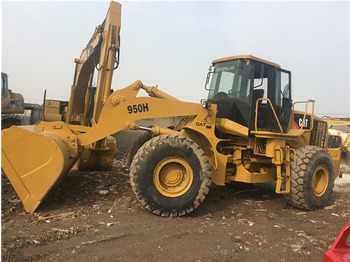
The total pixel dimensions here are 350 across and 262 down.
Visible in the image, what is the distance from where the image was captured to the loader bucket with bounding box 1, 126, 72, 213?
3.43 metres

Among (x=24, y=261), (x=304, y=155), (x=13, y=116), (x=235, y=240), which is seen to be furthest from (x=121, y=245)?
(x=13, y=116)

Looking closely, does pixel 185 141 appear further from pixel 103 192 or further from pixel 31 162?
pixel 31 162

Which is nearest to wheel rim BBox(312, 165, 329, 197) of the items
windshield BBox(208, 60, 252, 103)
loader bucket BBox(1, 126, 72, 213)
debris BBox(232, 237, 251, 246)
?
windshield BBox(208, 60, 252, 103)

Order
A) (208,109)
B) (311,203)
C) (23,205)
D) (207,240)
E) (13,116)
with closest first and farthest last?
1. (207,240)
2. (23,205)
3. (208,109)
4. (311,203)
5. (13,116)

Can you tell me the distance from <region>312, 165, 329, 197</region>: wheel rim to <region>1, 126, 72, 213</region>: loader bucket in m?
4.68

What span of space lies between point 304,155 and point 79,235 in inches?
161

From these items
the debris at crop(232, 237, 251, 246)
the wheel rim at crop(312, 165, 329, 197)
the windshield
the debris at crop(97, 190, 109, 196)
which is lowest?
the debris at crop(232, 237, 251, 246)

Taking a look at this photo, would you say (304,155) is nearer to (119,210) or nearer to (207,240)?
(207,240)

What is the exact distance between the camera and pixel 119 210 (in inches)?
155

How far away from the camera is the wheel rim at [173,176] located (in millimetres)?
3934

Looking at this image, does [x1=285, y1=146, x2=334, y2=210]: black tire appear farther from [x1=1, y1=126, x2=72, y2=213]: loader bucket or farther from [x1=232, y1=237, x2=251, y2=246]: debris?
[x1=1, y1=126, x2=72, y2=213]: loader bucket

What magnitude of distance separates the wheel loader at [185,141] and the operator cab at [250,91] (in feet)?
0.06

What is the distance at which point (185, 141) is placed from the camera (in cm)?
402

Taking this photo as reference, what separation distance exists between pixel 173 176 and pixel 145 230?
3.16 ft
